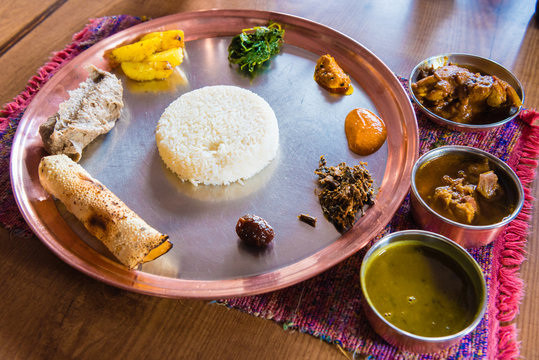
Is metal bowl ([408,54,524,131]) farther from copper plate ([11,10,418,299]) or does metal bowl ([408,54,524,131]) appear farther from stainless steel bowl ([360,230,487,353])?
stainless steel bowl ([360,230,487,353])

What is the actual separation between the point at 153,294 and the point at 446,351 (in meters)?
1.10

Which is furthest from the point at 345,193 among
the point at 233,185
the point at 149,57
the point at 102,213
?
the point at 149,57

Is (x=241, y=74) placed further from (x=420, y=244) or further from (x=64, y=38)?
(x=420, y=244)

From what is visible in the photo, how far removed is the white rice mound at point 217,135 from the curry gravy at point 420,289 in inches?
32.6

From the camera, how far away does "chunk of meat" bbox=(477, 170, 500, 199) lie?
1.79m

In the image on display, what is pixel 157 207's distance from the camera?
2033 mm

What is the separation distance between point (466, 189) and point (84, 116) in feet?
6.07

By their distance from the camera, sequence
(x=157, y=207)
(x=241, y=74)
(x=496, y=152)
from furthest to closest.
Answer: (x=241, y=74), (x=496, y=152), (x=157, y=207)

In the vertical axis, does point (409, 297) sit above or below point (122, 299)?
above

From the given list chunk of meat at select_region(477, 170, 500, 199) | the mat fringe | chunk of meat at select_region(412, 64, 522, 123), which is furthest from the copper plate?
the mat fringe

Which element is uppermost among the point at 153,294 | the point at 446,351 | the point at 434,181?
the point at 434,181

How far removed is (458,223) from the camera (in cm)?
168

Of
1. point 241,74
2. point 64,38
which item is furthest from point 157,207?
point 64,38

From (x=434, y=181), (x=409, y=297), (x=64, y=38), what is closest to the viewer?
(x=409, y=297)
